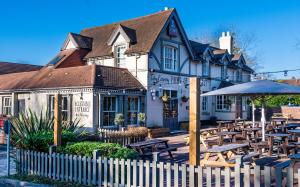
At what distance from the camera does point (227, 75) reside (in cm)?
3086

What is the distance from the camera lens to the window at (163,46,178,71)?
2297 centimetres

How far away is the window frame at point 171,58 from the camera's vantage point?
22.9 m

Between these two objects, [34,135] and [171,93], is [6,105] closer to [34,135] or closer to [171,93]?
[171,93]

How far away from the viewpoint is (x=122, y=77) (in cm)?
2064

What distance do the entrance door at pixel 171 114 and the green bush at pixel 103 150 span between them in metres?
14.0

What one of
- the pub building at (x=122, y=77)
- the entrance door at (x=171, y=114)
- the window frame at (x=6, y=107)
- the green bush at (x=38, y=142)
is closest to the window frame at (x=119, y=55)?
the pub building at (x=122, y=77)

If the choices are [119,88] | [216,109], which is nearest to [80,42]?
[119,88]

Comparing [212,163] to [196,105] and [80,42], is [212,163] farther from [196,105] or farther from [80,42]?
[80,42]

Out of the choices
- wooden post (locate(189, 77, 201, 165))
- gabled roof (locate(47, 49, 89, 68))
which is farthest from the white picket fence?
gabled roof (locate(47, 49, 89, 68))

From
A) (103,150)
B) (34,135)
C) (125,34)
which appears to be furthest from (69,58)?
(103,150)

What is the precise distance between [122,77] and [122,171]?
1364cm

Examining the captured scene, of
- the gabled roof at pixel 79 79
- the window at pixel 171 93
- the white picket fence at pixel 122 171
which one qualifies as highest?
the gabled roof at pixel 79 79

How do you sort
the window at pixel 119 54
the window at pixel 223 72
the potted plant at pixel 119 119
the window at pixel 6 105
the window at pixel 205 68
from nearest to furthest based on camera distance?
the potted plant at pixel 119 119
the window at pixel 119 54
the window at pixel 6 105
the window at pixel 205 68
the window at pixel 223 72

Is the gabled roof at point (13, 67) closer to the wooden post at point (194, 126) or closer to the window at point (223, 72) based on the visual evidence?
the window at point (223, 72)
